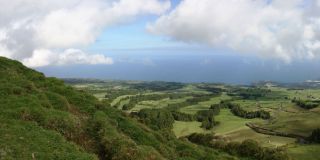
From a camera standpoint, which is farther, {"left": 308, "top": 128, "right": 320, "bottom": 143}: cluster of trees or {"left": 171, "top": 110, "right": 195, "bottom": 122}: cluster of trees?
{"left": 171, "top": 110, "right": 195, "bottom": 122}: cluster of trees

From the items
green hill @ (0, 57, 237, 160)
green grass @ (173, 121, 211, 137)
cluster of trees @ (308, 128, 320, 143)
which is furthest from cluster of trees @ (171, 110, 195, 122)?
green hill @ (0, 57, 237, 160)

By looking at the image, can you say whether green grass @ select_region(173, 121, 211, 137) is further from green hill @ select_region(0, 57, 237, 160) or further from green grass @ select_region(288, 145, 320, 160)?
green hill @ select_region(0, 57, 237, 160)

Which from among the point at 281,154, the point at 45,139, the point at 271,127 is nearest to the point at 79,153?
the point at 45,139

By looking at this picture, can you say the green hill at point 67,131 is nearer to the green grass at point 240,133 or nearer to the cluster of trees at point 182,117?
the green grass at point 240,133

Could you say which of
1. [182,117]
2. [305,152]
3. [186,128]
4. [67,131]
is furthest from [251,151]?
[182,117]

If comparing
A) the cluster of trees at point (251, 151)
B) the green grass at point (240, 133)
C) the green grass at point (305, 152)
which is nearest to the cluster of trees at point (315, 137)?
the green grass at point (240, 133)

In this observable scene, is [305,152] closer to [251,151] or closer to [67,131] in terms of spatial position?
[251,151]

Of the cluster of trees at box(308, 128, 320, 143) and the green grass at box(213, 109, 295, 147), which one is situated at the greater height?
the cluster of trees at box(308, 128, 320, 143)

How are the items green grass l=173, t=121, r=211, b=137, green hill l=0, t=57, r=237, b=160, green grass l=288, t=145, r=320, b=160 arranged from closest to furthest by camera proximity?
green hill l=0, t=57, r=237, b=160 < green grass l=288, t=145, r=320, b=160 < green grass l=173, t=121, r=211, b=137
